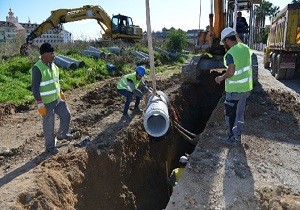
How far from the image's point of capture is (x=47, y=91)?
5.33 meters

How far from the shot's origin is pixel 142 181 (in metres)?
6.58

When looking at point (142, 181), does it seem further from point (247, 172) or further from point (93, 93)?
point (93, 93)

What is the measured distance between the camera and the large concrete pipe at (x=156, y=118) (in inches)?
204

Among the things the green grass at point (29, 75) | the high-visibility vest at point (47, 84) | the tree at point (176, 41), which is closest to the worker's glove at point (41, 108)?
the high-visibility vest at point (47, 84)

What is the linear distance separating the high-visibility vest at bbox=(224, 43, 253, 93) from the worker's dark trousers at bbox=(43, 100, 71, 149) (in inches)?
112

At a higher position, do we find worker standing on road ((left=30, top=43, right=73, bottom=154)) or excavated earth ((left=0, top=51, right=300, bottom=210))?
worker standing on road ((left=30, top=43, right=73, bottom=154))

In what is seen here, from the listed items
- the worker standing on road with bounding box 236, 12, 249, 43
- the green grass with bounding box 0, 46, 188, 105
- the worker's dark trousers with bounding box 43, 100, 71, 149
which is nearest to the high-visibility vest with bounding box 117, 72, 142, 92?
the worker's dark trousers with bounding box 43, 100, 71, 149

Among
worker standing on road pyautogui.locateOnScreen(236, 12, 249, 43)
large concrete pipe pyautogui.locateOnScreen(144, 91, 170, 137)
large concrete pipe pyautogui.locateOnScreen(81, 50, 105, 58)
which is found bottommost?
large concrete pipe pyautogui.locateOnScreen(144, 91, 170, 137)

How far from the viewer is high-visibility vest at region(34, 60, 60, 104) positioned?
525cm

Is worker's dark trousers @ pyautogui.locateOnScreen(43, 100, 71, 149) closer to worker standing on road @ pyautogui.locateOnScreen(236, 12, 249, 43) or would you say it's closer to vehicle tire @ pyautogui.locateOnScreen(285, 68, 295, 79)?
worker standing on road @ pyautogui.locateOnScreen(236, 12, 249, 43)

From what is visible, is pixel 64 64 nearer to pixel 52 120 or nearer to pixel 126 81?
pixel 126 81

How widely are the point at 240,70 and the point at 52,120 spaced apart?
3199 mm

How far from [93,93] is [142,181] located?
4.82 meters

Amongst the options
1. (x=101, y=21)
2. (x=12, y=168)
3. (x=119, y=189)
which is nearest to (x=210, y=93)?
(x=119, y=189)
